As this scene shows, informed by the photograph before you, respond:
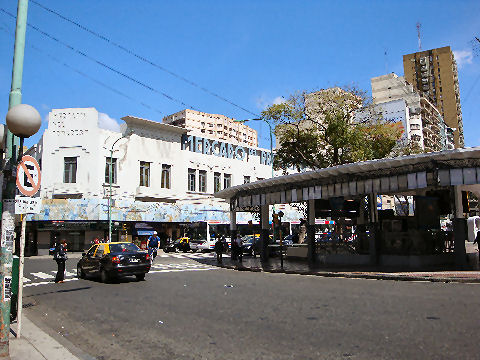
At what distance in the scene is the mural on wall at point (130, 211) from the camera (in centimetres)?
3859

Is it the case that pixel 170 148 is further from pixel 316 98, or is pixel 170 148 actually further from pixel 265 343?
pixel 265 343

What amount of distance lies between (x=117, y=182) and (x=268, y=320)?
Answer: 35.9 meters

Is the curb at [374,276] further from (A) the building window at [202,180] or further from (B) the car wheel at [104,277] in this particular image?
(A) the building window at [202,180]

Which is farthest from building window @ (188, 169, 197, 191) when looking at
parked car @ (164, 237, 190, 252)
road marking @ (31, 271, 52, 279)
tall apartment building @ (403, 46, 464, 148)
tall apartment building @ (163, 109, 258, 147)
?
tall apartment building @ (403, 46, 464, 148)

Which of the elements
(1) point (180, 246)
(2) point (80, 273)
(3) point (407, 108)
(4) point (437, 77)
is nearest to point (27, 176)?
(2) point (80, 273)

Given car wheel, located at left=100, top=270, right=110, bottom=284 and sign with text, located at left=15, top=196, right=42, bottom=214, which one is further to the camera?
car wheel, located at left=100, top=270, right=110, bottom=284

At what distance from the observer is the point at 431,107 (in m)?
101

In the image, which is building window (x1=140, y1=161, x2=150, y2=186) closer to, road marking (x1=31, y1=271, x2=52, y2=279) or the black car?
road marking (x1=31, y1=271, x2=52, y2=279)

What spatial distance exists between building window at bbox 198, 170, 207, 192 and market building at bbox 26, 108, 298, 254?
0.38ft

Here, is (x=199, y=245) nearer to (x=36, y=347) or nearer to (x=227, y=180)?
(x=227, y=180)

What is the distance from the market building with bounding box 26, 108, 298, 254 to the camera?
39.9 m

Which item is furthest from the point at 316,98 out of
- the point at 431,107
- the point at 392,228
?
the point at 431,107

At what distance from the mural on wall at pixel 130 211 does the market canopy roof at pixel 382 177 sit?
19.8 metres

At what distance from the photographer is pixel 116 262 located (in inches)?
632
